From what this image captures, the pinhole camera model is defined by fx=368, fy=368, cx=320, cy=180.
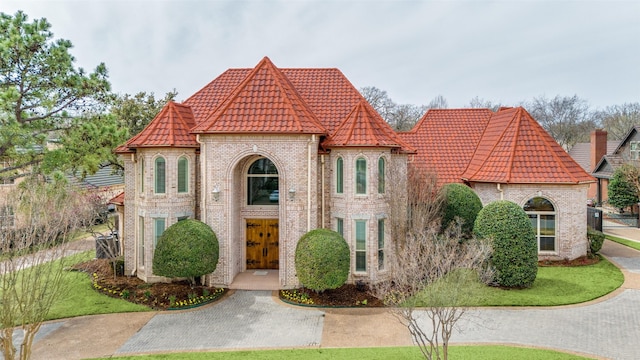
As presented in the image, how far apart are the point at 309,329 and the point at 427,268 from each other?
4.56 metres

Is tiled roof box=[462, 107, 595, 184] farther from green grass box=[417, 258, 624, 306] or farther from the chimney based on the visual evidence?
the chimney

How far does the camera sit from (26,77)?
16500 millimetres

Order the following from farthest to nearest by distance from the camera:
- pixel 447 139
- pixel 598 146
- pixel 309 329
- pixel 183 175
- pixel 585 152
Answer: pixel 585 152 < pixel 598 146 < pixel 447 139 < pixel 183 175 < pixel 309 329

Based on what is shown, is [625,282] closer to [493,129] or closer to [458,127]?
[493,129]

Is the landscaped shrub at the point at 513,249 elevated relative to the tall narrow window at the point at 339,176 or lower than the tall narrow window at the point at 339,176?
lower

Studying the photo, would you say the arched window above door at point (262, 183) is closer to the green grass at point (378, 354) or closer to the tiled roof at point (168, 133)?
the tiled roof at point (168, 133)

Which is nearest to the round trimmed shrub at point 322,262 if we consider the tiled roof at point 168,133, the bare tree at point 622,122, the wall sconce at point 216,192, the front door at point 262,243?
the front door at point 262,243

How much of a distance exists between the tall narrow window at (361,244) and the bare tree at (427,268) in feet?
3.96

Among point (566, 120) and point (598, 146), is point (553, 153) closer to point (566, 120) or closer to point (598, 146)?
point (598, 146)

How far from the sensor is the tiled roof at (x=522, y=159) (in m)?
19.3

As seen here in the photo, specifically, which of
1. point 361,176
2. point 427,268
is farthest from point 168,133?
point 427,268

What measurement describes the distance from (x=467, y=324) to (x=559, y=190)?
10844 millimetres

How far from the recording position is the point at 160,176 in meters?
16.5

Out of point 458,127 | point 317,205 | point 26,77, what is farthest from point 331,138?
point 26,77
